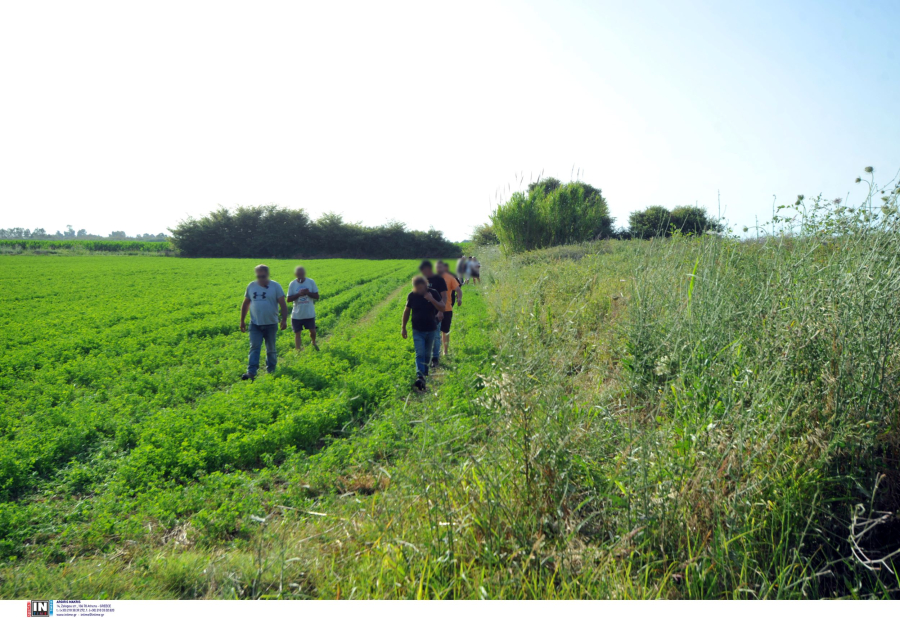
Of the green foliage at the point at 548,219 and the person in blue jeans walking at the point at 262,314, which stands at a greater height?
Answer: the green foliage at the point at 548,219

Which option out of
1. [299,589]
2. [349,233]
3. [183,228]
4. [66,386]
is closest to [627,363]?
[299,589]

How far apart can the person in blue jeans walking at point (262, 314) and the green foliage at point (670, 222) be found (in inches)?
260

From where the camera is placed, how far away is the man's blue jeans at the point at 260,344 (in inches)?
348

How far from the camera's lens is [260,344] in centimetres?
898

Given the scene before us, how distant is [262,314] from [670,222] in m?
10.9

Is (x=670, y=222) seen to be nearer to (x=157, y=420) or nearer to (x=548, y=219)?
(x=548, y=219)

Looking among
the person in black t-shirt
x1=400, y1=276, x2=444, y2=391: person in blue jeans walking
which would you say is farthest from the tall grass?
the person in black t-shirt

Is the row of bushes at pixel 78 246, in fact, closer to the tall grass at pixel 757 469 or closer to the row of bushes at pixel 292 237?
the row of bushes at pixel 292 237

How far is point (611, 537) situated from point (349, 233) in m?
60.2

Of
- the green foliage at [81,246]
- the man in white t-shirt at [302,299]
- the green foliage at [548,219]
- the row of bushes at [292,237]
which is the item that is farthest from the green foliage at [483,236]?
the green foliage at [81,246]

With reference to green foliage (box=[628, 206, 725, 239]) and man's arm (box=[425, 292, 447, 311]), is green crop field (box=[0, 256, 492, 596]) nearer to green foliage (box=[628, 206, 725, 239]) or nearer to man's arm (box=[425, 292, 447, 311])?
man's arm (box=[425, 292, 447, 311])

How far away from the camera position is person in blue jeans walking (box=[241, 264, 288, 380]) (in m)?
8.84

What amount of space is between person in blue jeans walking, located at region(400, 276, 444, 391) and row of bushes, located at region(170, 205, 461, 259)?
45301 mm

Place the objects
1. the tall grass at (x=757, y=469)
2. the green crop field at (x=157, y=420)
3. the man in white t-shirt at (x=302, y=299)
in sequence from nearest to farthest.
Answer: the tall grass at (x=757, y=469)
the green crop field at (x=157, y=420)
the man in white t-shirt at (x=302, y=299)
